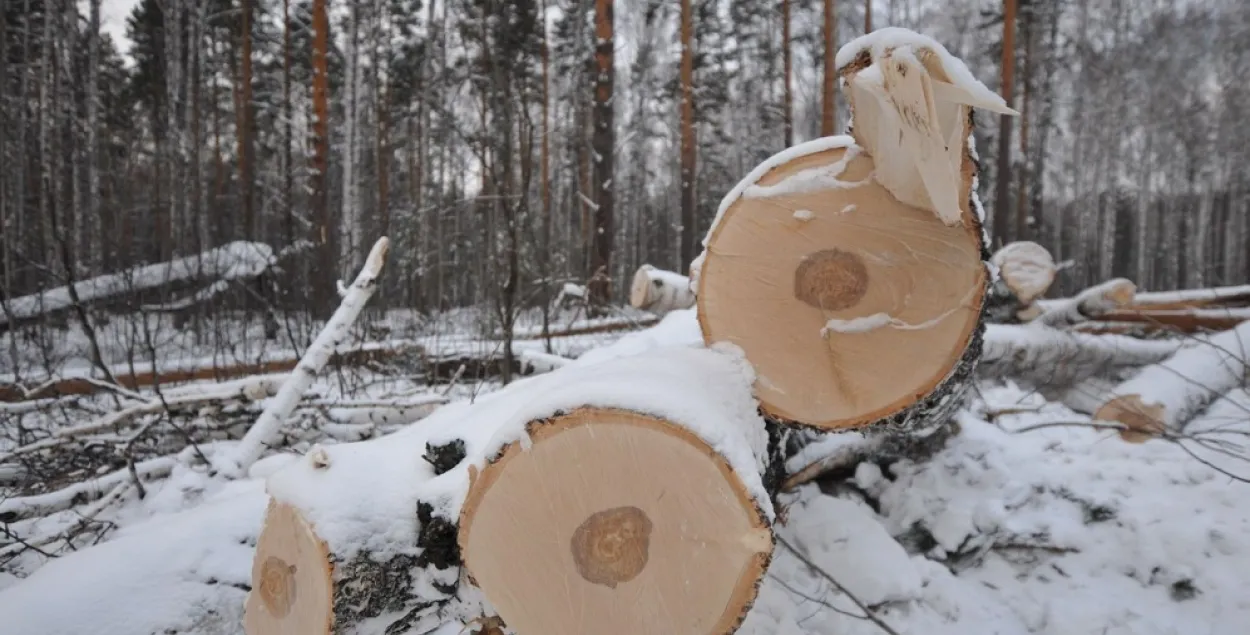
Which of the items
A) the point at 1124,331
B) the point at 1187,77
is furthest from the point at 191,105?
the point at 1187,77

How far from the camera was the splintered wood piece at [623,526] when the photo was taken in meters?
1.07

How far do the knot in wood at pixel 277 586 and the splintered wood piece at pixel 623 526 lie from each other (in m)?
0.50

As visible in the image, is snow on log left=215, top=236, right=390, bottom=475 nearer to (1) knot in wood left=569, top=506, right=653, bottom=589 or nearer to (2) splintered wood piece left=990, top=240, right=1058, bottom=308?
(1) knot in wood left=569, top=506, right=653, bottom=589

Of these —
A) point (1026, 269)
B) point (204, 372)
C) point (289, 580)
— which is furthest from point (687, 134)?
point (289, 580)

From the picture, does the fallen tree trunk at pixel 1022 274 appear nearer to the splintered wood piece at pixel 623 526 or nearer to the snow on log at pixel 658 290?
the snow on log at pixel 658 290

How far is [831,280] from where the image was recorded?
1.43 meters

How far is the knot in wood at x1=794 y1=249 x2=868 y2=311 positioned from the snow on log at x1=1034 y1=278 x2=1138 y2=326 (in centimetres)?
251

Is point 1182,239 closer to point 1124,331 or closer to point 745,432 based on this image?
point 1124,331

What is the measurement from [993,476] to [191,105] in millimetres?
14262

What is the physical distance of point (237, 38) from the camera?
42.6ft

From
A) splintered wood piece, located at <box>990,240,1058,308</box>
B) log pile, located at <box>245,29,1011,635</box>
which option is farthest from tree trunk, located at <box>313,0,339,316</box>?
splintered wood piece, located at <box>990,240,1058,308</box>

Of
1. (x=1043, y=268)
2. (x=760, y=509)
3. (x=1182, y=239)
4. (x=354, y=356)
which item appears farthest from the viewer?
(x=1182, y=239)

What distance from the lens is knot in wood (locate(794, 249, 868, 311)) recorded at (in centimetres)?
142

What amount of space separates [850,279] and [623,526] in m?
0.81
